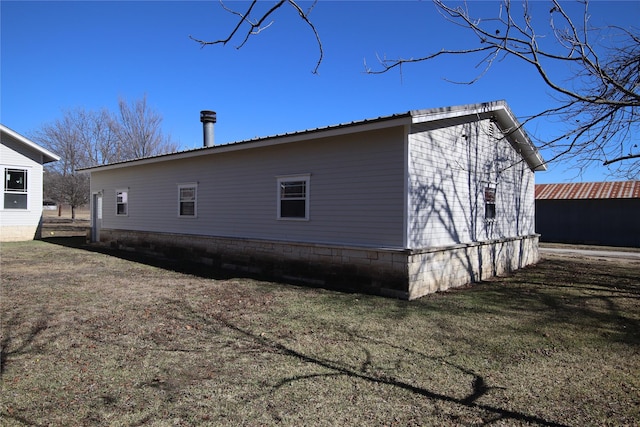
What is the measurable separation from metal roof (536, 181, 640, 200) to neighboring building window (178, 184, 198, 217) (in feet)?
64.5

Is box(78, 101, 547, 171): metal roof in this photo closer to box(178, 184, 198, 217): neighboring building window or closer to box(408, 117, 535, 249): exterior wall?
box(408, 117, 535, 249): exterior wall

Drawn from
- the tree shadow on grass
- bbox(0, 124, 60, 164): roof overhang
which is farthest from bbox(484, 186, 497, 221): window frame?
bbox(0, 124, 60, 164): roof overhang

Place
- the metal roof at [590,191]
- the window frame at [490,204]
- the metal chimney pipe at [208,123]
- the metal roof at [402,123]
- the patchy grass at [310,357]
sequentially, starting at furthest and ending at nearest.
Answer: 1. the metal roof at [590,191]
2. the metal chimney pipe at [208,123]
3. the window frame at [490,204]
4. the metal roof at [402,123]
5. the patchy grass at [310,357]

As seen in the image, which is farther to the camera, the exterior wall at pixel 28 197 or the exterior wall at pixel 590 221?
the exterior wall at pixel 590 221

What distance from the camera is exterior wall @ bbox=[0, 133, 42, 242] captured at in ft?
58.2

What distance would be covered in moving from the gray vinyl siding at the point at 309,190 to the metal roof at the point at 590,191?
62.3ft

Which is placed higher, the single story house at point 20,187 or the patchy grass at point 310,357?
the single story house at point 20,187

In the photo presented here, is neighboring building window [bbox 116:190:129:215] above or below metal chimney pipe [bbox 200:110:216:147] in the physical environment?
below

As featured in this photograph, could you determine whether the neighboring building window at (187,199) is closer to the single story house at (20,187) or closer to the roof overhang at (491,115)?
the roof overhang at (491,115)

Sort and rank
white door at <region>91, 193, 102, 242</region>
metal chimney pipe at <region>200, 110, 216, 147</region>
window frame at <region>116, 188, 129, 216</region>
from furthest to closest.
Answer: white door at <region>91, 193, 102, 242</region> → window frame at <region>116, 188, 129, 216</region> → metal chimney pipe at <region>200, 110, 216, 147</region>

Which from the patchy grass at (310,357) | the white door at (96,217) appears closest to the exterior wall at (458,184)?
the patchy grass at (310,357)

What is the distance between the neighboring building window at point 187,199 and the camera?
1302 cm

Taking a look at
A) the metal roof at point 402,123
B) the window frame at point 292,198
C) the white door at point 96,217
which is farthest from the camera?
the white door at point 96,217

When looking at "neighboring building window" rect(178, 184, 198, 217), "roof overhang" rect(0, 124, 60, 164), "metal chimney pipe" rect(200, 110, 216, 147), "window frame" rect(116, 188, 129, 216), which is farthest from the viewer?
"roof overhang" rect(0, 124, 60, 164)
